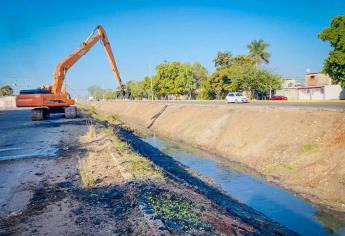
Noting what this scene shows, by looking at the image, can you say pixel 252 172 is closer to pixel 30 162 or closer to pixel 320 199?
pixel 320 199

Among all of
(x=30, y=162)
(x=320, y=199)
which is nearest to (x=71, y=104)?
(x=30, y=162)

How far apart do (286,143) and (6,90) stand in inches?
5781

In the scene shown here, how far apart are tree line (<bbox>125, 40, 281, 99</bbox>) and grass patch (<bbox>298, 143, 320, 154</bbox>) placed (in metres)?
49.4

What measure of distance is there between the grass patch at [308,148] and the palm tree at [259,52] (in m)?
65.8

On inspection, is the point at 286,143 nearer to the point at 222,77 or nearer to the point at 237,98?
the point at 237,98

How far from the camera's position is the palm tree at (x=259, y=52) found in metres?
79.8

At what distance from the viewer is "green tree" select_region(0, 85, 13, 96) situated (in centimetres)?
14138

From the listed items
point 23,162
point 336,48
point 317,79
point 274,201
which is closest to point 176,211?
point 274,201

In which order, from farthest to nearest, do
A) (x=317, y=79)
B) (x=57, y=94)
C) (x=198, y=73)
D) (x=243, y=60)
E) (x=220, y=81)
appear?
→ (x=198, y=73), (x=243, y=60), (x=220, y=81), (x=317, y=79), (x=57, y=94)

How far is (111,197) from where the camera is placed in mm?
7680

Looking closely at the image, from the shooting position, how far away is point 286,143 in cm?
1855

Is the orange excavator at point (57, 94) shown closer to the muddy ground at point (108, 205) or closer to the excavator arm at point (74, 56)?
the excavator arm at point (74, 56)

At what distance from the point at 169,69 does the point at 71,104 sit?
5927 cm

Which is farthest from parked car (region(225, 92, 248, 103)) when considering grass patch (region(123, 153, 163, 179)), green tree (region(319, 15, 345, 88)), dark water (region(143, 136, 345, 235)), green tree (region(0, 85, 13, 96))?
green tree (region(0, 85, 13, 96))
